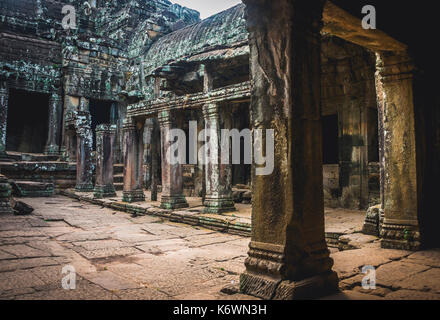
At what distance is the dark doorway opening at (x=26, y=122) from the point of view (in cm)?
1905

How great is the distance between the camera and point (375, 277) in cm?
326

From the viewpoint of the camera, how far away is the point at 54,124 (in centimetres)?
1706

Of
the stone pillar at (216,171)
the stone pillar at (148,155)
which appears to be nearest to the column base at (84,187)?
the stone pillar at (148,155)

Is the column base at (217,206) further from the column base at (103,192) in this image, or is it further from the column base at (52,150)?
the column base at (52,150)

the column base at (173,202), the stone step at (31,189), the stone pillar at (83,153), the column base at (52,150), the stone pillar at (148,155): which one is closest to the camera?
the column base at (173,202)

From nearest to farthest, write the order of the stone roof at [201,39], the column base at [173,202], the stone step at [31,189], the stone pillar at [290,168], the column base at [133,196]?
the stone pillar at [290,168]
the column base at [173,202]
the column base at [133,196]
the stone roof at [201,39]
the stone step at [31,189]

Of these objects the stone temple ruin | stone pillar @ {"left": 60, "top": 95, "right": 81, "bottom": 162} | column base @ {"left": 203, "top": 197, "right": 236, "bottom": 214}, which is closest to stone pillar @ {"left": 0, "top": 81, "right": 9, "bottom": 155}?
the stone temple ruin

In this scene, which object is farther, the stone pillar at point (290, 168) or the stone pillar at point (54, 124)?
the stone pillar at point (54, 124)

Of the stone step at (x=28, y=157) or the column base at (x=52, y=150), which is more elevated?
the column base at (x=52, y=150)

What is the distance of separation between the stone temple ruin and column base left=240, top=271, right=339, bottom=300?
0.01m

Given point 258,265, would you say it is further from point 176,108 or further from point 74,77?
point 74,77

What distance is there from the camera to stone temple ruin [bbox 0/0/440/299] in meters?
2.92

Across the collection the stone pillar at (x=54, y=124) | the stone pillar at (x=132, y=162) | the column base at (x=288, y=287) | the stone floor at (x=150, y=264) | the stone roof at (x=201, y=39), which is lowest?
the stone floor at (x=150, y=264)
